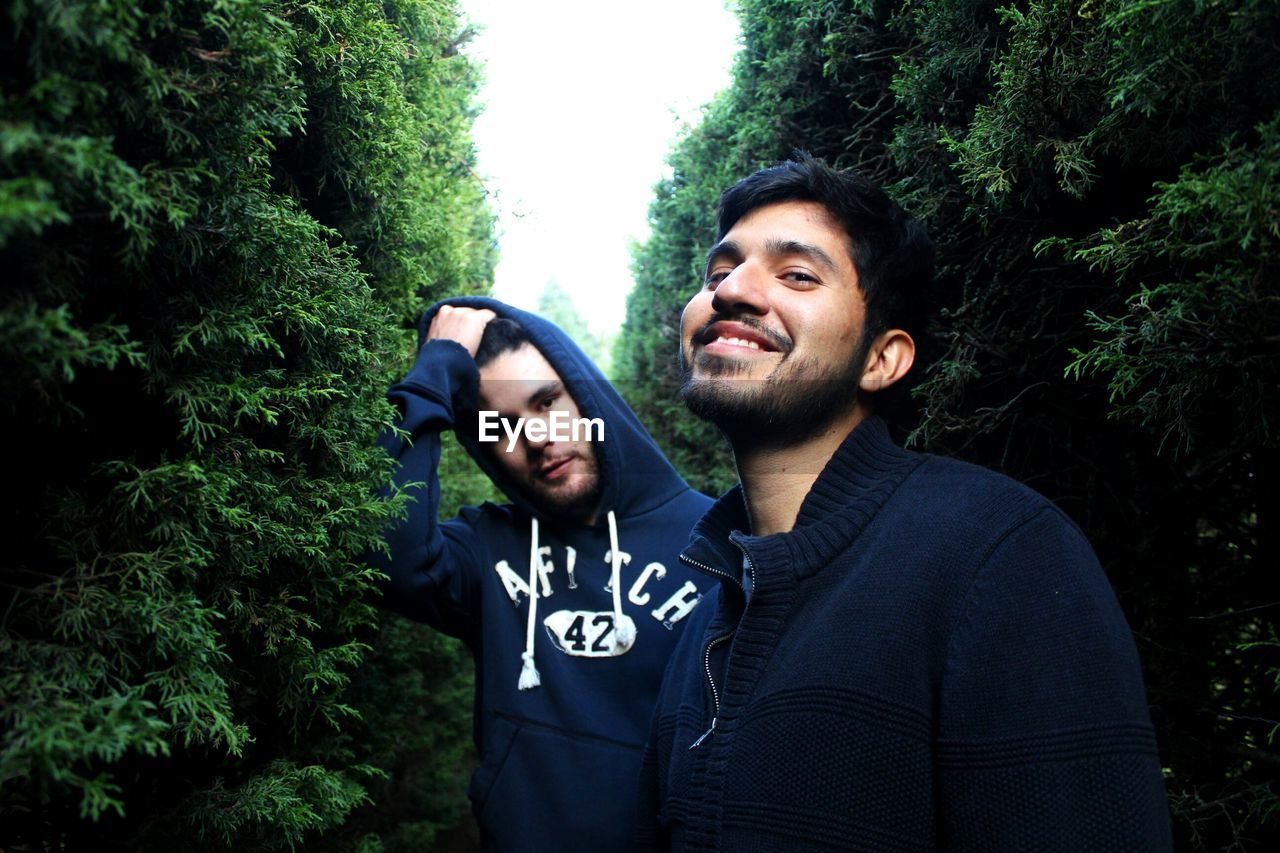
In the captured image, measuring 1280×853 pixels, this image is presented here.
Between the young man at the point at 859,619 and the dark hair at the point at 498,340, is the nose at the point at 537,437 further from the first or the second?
the young man at the point at 859,619

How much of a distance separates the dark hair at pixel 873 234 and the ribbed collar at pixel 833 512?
0.37 meters

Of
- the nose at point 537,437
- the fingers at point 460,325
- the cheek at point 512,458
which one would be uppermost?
the fingers at point 460,325

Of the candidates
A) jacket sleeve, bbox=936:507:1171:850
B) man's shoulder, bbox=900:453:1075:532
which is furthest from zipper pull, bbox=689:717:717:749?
man's shoulder, bbox=900:453:1075:532

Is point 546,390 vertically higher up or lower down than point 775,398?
higher up

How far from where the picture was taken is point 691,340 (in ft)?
7.04

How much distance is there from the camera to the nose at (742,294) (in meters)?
2.01

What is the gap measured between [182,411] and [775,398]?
1.23 metres

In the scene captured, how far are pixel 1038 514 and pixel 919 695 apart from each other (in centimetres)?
41

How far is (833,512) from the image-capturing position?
5.86 ft

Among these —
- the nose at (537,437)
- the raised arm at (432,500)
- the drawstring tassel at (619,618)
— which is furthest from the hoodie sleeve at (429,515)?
the drawstring tassel at (619,618)

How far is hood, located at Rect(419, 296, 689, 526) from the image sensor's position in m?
2.99

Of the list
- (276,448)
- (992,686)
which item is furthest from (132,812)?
(992,686)

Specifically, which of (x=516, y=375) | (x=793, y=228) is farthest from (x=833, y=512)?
(x=516, y=375)

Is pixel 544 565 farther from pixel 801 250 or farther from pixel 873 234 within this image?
pixel 873 234
